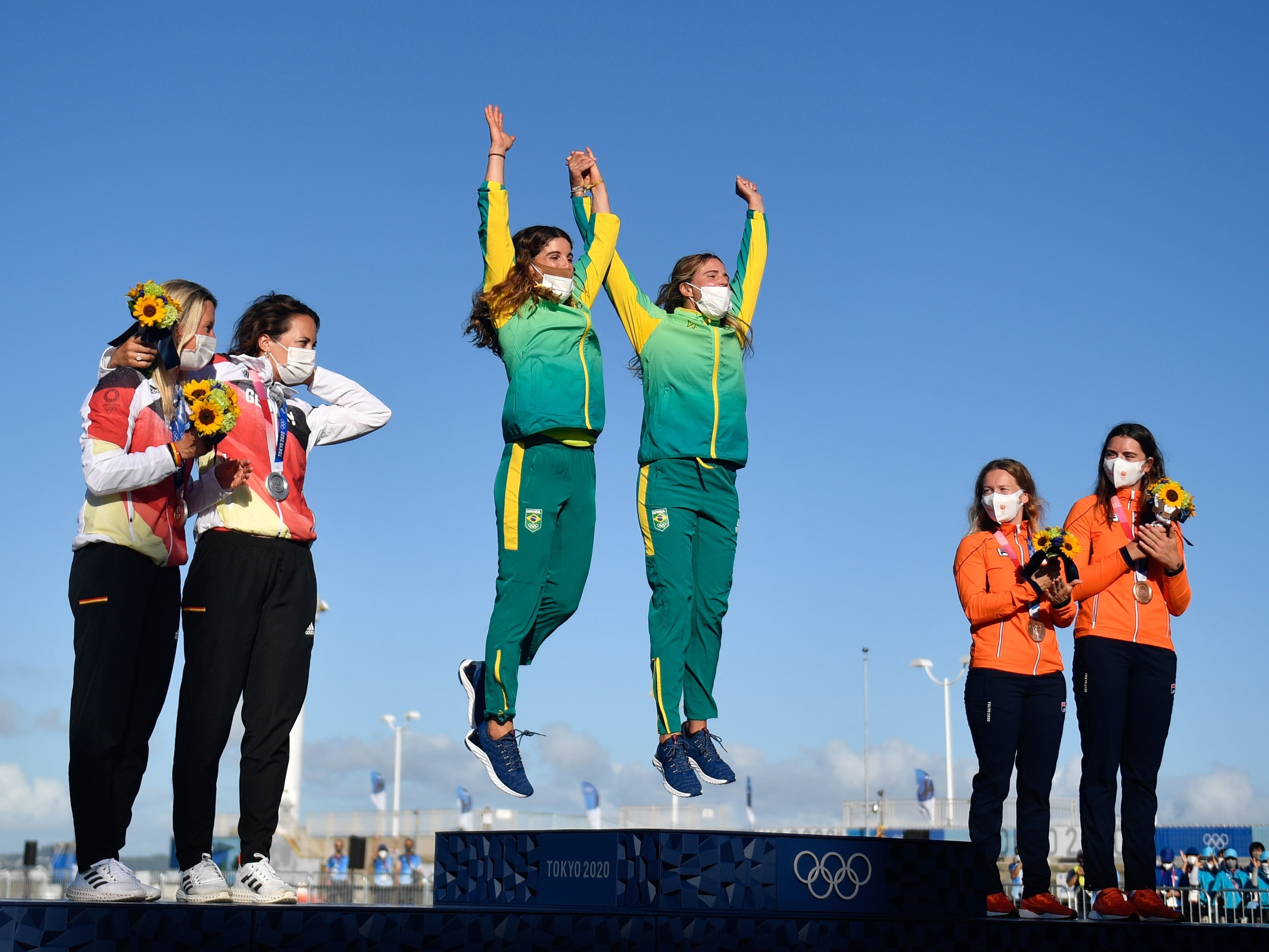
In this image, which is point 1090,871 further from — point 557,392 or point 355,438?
point 355,438

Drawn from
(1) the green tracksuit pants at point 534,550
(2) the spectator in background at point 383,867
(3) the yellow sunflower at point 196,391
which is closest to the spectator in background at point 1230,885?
(1) the green tracksuit pants at point 534,550

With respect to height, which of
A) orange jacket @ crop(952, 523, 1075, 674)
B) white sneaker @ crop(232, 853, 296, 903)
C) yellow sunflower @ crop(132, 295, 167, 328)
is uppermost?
yellow sunflower @ crop(132, 295, 167, 328)

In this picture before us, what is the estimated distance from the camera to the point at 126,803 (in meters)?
5.02

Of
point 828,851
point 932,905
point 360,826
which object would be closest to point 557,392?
point 828,851

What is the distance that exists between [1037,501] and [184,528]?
15.1 feet

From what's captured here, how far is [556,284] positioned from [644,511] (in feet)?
4.22

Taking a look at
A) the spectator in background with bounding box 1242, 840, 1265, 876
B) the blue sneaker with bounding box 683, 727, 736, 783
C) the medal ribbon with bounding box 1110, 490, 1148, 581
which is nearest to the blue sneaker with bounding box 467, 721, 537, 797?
the blue sneaker with bounding box 683, 727, 736, 783

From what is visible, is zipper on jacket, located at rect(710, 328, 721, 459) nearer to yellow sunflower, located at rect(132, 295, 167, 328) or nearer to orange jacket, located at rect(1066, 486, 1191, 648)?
orange jacket, located at rect(1066, 486, 1191, 648)

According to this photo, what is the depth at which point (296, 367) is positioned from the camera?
19.4 feet

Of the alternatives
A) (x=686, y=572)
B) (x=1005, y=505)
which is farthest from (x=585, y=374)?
(x=1005, y=505)

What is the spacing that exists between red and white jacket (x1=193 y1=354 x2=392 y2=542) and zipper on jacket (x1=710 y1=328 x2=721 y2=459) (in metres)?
1.78

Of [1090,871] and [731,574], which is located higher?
[731,574]

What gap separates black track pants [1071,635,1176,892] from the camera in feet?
21.6

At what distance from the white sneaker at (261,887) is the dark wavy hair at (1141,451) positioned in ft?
15.3
